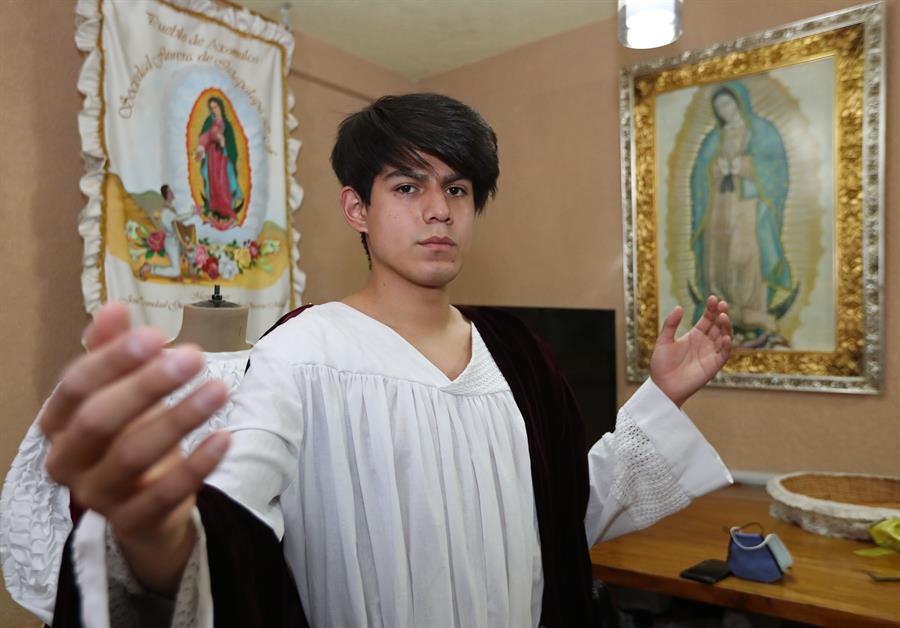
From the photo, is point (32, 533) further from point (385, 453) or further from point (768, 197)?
point (768, 197)

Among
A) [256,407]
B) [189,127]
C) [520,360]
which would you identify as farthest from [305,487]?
[189,127]

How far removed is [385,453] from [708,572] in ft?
3.63

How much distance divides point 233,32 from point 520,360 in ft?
6.07

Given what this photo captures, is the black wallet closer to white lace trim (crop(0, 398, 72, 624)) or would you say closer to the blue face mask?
the blue face mask

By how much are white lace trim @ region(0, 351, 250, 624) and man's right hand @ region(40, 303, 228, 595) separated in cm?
72

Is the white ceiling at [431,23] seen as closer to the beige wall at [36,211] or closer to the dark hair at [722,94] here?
the dark hair at [722,94]

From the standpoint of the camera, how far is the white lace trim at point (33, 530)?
114 centimetres

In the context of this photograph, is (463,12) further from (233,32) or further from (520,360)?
(520,360)

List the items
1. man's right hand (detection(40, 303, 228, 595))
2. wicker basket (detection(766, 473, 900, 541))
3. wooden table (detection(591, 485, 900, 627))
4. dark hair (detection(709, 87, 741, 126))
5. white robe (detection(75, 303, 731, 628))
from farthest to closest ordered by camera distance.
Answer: dark hair (detection(709, 87, 741, 126)), wicker basket (detection(766, 473, 900, 541)), wooden table (detection(591, 485, 900, 627)), white robe (detection(75, 303, 731, 628)), man's right hand (detection(40, 303, 228, 595))

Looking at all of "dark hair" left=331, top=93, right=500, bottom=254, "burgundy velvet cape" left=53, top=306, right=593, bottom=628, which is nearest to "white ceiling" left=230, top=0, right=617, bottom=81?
"dark hair" left=331, top=93, right=500, bottom=254

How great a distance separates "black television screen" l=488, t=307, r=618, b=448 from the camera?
94.3 inches

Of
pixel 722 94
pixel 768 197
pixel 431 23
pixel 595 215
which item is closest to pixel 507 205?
pixel 595 215

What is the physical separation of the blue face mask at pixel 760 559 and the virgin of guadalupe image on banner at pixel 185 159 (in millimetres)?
1746

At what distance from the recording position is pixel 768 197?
2.29 m
